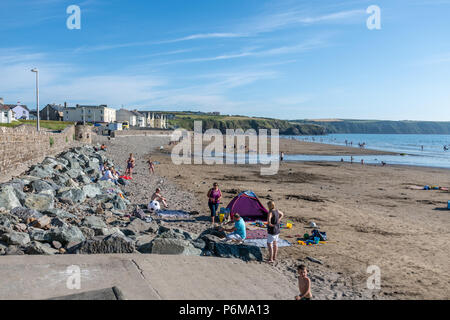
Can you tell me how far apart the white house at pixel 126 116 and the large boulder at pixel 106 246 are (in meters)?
110

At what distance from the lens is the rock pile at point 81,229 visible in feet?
24.6

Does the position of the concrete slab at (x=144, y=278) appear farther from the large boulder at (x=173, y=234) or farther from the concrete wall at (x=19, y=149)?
the concrete wall at (x=19, y=149)

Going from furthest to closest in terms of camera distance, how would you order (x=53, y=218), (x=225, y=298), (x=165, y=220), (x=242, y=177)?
1. (x=242, y=177)
2. (x=165, y=220)
3. (x=53, y=218)
4. (x=225, y=298)

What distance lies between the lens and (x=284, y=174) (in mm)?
28031

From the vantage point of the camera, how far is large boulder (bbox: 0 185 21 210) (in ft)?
31.8

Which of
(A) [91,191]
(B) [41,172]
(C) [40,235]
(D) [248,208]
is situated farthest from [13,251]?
(B) [41,172]

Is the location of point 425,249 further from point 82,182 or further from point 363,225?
point 82,182

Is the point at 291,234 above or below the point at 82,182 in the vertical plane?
below

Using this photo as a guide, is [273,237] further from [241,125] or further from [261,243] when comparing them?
[241,125]

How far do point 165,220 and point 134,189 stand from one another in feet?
20.3

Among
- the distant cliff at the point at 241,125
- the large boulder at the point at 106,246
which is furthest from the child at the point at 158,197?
the distant cliff at the point at 241,125

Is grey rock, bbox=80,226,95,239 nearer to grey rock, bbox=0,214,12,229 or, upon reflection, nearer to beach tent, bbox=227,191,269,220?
grey rock, bbox=0,214,12,229
